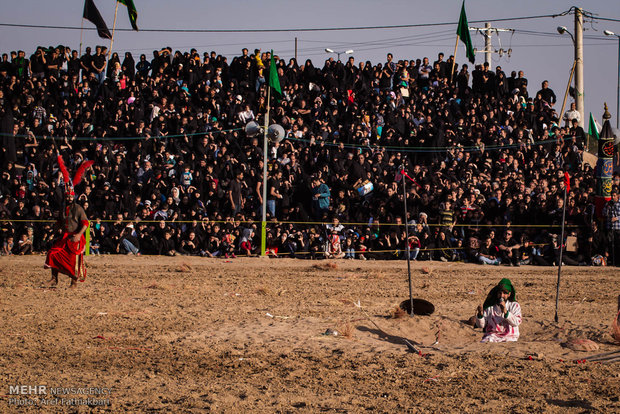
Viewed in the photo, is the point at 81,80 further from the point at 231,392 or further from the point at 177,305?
the point at 231,392

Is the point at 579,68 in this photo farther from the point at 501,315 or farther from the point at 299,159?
the point at 501,315

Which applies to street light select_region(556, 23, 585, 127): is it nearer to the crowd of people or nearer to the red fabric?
the crowd of people

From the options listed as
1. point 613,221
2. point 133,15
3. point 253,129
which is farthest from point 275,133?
point 613,221

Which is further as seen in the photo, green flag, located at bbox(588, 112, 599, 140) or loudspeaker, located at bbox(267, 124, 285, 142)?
green flag, located at bbox(588, 112, 599, 140)

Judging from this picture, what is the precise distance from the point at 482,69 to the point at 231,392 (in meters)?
20.3

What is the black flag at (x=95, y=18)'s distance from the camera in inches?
935

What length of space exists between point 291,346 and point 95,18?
17.8 metres

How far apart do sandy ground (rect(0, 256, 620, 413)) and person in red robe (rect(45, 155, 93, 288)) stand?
0.42 meters

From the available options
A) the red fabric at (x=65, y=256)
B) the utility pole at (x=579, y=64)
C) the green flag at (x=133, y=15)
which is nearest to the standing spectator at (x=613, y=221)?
the utility pole at (x=579, y=64)

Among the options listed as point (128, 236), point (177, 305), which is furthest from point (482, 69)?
point (177, 305)

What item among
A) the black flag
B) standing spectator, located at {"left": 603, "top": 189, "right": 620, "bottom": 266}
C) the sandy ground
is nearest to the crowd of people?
standing spectator, located at {"left": 603, "top": 189, "right": 620, "bottom": 266}

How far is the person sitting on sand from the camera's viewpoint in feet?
32.3

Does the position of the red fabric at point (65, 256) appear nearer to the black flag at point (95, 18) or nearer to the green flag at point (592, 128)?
the black flag at point (95, 18)

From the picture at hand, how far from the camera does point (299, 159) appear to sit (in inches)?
880
